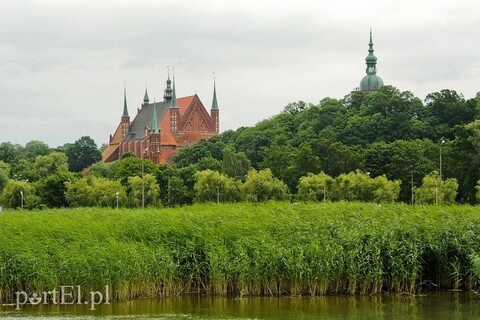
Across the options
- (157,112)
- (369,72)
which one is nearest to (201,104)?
(157,112)

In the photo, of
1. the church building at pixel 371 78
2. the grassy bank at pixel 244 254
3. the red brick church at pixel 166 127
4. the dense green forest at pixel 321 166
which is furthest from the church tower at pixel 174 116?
the grassy bank at pixel 244 254

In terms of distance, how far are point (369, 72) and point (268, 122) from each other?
29.2m

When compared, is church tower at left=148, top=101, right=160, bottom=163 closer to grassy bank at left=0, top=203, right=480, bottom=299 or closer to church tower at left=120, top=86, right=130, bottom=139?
church tower at left=120, top=86, right=130, bottom=139

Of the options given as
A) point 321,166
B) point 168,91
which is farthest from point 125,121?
point 321,166

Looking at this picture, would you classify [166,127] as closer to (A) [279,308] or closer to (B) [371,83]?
(B) [371,83]

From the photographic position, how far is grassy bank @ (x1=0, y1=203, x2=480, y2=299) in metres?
24.8

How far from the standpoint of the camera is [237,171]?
104188 millimetres

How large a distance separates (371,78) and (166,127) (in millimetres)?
33686

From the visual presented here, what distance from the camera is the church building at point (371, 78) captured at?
154 m

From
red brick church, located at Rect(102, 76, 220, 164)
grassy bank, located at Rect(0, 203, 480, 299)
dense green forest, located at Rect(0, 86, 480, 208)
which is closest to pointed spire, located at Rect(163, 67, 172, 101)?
red brick church, located at Rect(102, 76, 220, 164)

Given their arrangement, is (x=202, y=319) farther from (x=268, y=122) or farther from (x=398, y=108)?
(x=268, y=122)

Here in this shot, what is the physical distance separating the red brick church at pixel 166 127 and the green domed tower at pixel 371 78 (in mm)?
25506

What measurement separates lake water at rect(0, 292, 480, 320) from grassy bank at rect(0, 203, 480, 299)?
45 cm

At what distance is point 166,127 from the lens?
517ft
